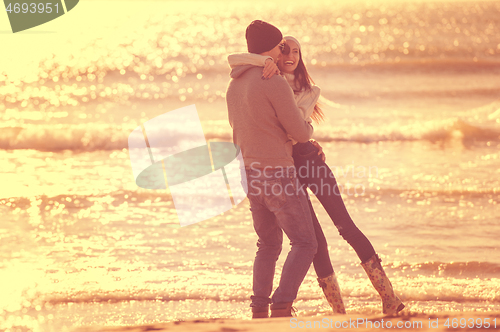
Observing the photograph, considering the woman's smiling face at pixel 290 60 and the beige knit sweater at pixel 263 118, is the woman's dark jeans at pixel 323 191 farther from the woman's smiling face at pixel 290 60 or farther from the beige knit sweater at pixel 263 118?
the woman's smiling face at pixel 290 60

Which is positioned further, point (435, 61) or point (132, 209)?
point (435, 61)

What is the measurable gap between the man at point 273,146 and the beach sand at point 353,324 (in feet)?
1.37

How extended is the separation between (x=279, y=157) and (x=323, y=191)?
415 millimetres

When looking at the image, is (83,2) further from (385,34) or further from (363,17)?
(385,34)

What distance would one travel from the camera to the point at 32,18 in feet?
111

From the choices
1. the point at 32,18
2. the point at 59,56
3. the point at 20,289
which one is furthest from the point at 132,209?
the point at 32,18

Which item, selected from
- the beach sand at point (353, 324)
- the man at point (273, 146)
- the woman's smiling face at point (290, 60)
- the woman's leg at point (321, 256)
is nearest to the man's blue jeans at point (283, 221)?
the man at point (273, 146)

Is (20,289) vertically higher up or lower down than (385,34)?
higher up

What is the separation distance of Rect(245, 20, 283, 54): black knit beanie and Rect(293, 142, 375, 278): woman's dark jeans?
2.01 ft

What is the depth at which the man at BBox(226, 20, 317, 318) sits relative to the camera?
3145mm

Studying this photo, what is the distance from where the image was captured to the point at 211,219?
7.02m

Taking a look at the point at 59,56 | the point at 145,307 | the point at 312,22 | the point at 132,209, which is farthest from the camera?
the point at 312,22

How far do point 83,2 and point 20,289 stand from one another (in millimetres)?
59371

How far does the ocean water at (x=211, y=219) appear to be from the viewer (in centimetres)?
490
